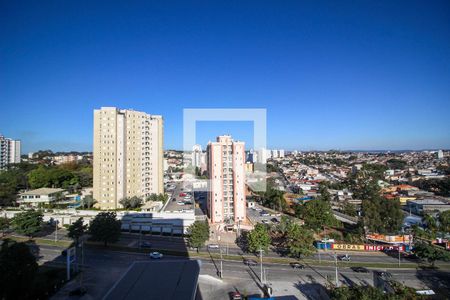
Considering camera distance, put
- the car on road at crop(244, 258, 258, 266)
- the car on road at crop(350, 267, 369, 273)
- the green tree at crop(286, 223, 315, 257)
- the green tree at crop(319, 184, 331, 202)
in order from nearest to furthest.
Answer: the car on road at crop(350, 267, 369, 273)
the car on road at crop(244, 258, 258, 266)
the green tree at crop(286, 223, 315, 257)
the green tree at crop(319, 184, 331, 202)

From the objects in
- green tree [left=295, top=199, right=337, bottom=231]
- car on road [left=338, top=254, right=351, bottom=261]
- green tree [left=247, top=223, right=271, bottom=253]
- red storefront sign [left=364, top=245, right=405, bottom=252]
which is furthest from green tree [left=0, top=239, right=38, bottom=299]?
red storefront sign [left=364, top=245, right=405, bottom=252]

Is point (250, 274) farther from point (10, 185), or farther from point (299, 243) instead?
point (10, 185)

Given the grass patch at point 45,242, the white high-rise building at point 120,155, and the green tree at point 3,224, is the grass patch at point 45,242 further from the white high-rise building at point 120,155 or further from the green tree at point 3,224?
the white high-rise building at point 120,155

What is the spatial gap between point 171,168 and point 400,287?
50962 mm

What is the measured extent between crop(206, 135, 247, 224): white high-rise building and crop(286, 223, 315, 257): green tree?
21.5ft

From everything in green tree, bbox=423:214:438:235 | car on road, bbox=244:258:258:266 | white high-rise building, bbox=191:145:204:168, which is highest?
white high-rise building, bbox=191:145:204:168

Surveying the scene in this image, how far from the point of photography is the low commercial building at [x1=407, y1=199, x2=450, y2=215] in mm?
24750

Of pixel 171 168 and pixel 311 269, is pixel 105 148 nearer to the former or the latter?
pixel 311 269

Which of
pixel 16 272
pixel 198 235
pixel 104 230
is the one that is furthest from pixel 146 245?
pixel 16 272

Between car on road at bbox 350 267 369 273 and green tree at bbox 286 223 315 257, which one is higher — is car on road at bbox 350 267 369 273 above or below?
below

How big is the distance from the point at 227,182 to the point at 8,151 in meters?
42.1

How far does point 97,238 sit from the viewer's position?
568 inches

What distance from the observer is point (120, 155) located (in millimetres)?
23453

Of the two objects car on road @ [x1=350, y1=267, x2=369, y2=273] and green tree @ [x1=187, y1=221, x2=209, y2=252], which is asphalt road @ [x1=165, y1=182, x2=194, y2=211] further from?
car on road @ [x1=350, y1=267, x2=369, y2=273]
